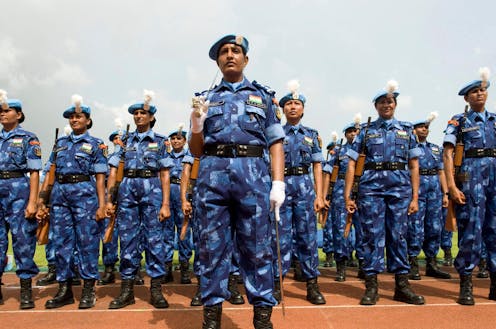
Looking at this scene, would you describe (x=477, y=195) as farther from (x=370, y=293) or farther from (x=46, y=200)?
(x=46, y=200)

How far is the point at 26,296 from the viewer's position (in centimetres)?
527

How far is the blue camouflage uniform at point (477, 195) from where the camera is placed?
5.13m

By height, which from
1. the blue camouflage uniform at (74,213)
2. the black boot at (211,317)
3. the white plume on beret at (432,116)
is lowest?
the black boot at (211,317)

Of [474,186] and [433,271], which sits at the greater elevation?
[474,186]

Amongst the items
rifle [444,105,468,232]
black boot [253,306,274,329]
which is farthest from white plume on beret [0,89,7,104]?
rifle [444,105,468,232]

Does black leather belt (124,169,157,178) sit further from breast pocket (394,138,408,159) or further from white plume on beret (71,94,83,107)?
breast pocket (394,138,408,159)

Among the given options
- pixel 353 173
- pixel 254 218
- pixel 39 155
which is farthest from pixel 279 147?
pixel 39 155

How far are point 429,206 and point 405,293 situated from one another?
3.49 metres

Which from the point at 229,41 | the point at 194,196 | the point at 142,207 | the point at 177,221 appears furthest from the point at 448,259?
the point at 229,41

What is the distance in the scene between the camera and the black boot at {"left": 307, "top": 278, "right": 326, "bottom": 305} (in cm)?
514

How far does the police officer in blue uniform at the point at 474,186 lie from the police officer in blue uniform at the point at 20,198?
5737 mm

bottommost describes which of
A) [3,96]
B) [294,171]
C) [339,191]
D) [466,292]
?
[466,292]

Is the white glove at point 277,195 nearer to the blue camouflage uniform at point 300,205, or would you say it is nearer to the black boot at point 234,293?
the blue camouflage uniform at point 300,205

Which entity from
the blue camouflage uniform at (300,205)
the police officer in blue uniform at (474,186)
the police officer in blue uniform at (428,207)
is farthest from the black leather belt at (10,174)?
the police officer in blue uniform at (428,207)
